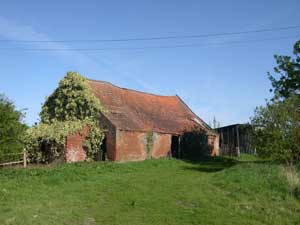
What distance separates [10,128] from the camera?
25219 millimetres

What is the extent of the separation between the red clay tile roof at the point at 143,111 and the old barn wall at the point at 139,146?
0.50 metres

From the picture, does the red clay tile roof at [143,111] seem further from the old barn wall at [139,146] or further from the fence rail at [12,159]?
the fence rail at [12,159]

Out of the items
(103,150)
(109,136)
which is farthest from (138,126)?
(103,150)

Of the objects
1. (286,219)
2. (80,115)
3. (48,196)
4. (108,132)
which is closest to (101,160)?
(108,132)

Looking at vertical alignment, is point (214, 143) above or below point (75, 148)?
above

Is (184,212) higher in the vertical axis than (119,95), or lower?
lower

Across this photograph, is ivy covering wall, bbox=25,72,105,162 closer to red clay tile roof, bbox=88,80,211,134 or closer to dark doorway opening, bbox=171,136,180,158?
red clay tile roof, bbox=88,80,211,134

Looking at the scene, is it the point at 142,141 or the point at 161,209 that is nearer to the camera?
the point at 161,209

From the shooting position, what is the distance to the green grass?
11.9m

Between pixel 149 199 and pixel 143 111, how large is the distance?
21931 mm

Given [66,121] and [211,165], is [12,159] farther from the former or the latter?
[211,165]

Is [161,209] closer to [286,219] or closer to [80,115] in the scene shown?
[286,219]

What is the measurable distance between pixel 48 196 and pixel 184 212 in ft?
18.4

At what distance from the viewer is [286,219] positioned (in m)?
12.1
